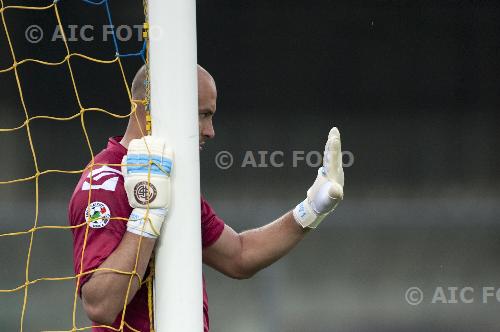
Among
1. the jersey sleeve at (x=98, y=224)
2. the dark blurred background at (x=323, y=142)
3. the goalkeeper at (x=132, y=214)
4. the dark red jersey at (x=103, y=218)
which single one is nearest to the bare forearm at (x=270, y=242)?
the goalkeeper at (x=132, y=214)

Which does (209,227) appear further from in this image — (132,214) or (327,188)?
(132,214)

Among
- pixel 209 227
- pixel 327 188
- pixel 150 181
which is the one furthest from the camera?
pixel 209 227

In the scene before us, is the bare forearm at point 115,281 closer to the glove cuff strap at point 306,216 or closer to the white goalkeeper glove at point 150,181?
the white goalkeeper glove at point 150,181

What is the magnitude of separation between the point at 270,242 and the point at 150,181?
648 millimetres

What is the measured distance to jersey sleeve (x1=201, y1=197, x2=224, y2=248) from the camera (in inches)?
100.0

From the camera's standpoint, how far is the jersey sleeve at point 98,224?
2.11m

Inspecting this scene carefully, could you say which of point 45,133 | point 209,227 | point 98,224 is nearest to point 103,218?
point 98,224

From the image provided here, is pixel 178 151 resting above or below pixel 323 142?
below

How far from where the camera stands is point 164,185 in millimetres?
2018

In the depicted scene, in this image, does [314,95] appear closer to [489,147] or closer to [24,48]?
[489,147]

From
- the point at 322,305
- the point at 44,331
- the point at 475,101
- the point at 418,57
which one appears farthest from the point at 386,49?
the point at 44,331

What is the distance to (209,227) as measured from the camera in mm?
2561

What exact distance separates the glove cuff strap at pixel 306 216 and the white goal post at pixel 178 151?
0.51 m

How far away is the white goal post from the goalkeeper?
0.03m
